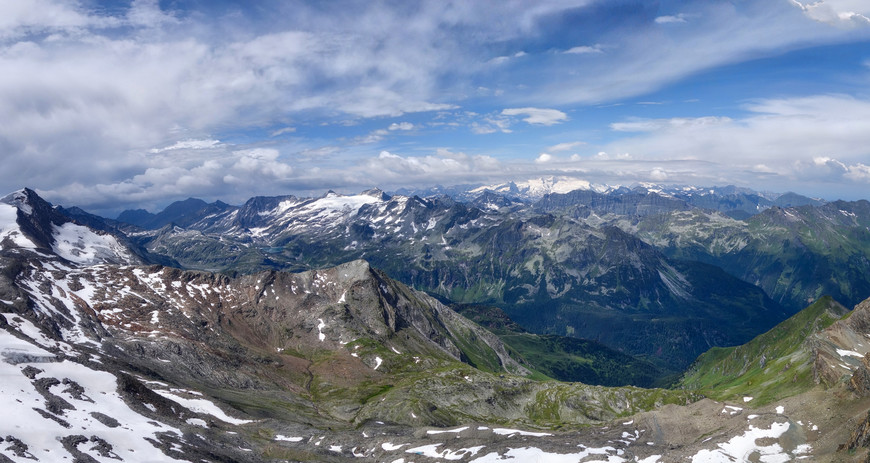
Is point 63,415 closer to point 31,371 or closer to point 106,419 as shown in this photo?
point 106,419

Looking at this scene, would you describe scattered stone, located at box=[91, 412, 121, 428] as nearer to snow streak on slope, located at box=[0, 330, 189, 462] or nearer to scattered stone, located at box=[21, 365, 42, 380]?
snow streak on slope, located at box=[0, 330, 189, 462]

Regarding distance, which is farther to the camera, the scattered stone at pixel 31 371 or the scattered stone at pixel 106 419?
the scattered stone at pixel 31 371

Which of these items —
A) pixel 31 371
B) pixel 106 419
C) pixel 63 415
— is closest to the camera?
pixel 63 415

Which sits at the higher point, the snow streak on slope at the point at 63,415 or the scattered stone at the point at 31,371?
the scattered stone at the point at 31,371

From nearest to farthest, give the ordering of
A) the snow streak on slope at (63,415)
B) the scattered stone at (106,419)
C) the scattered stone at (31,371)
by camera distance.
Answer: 1. the snow streak on slope at (63,415)
2. the scattered stone at (106,419)
3. the scattered stone at (31,371)

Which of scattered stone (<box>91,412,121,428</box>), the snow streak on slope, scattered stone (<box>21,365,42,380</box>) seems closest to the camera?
the snow streak on slope

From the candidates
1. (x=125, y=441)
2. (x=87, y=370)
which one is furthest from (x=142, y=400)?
(x=125, y=441)

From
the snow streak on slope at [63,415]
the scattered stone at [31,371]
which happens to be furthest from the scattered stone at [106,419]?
the scattered stone at [31,371]

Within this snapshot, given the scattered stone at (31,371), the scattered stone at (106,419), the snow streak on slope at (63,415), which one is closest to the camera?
the snow streak on slope at (63,415)

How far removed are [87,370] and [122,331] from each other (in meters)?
87.2

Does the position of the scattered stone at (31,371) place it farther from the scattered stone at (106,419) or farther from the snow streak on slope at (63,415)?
the scattered stone at (106,419)

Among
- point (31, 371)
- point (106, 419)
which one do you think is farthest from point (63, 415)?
point (31, 371)

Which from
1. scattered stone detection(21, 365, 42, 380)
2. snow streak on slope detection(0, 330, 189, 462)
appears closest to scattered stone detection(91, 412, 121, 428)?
snow streak on slope detection(0, 330, 189, 462)

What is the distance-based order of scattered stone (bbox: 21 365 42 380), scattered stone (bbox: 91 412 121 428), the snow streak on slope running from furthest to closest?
scattered stone (bbox: 21 365 42 380)
scattered stone (bbox: 91 412 121 428)
the snow streak on slope
